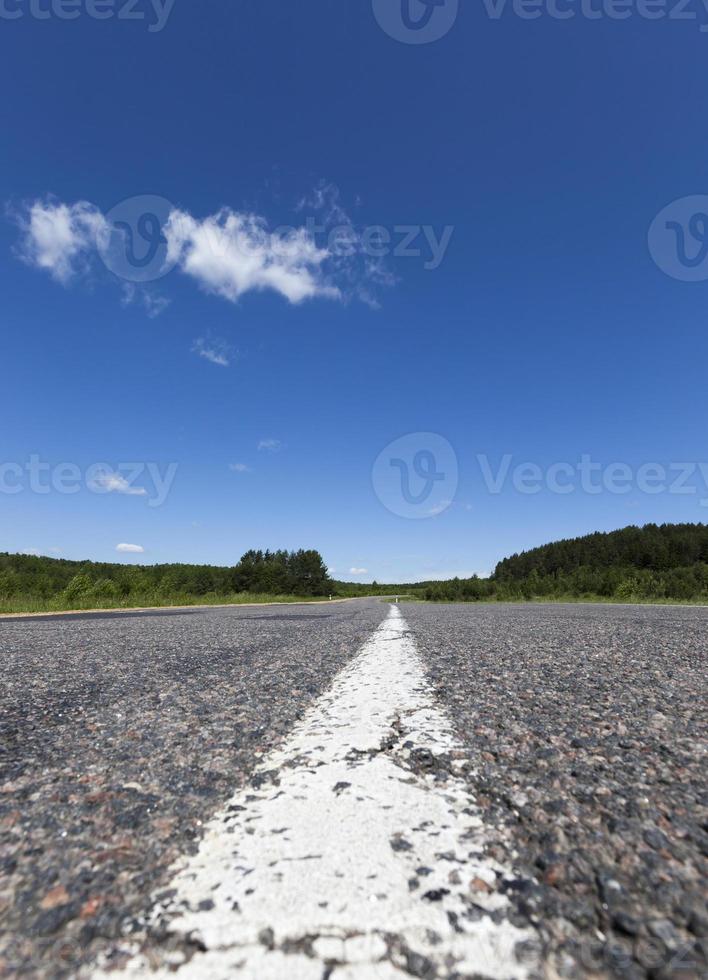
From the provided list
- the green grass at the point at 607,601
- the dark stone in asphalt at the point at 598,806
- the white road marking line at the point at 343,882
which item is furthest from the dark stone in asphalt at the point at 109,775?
the green grass at the point at 607,601

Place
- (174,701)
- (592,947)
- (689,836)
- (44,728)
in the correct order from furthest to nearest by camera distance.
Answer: (174,701) < (44,728) < (689,836) < (592,947)

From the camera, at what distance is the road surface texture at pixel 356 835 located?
0.85 meters

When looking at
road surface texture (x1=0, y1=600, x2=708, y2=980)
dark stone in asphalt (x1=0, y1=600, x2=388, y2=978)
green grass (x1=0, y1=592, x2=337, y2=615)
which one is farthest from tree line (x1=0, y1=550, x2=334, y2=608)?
road surface texture (x1=0, y1=600, x2=708, y2=980)

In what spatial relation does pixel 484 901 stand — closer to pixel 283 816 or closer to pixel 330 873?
pixel 330 873

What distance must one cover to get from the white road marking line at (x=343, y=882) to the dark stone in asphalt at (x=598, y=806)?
0.09 m

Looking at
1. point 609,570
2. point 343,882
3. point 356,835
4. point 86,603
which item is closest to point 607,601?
point 609,570

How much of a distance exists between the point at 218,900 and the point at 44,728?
1.92m

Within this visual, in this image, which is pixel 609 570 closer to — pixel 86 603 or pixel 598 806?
pixel 86 603

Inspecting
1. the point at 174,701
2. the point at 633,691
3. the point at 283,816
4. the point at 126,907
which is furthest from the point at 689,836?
the point at 174,701

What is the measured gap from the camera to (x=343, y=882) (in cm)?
103

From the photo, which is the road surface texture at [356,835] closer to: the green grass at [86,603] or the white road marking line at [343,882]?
the white road marking line at [343,882]

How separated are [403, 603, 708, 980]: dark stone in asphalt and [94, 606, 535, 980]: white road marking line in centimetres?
9

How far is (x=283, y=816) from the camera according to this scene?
4.50 ft

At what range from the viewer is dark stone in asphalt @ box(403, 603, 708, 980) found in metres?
0.90
